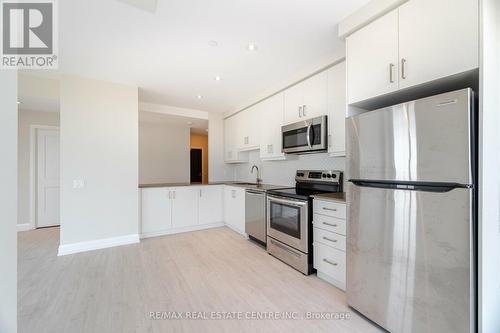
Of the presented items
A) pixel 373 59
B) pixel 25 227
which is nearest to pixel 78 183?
pixel 25 227

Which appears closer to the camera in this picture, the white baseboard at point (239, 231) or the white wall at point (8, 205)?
the white wall at point (8, 205)

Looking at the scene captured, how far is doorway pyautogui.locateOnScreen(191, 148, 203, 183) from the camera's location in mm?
8344

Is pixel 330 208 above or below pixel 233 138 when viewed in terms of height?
below

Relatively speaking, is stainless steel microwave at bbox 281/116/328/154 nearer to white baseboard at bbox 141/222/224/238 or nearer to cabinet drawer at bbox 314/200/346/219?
cabinet drawer at bbox 314/200/346/219

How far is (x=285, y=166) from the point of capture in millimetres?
3867

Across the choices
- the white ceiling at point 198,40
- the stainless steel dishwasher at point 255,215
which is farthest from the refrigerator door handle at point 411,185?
the stainless steel dishwasher at point 255,215

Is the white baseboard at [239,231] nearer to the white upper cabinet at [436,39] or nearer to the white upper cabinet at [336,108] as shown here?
the white upper cabinet at [336,108]

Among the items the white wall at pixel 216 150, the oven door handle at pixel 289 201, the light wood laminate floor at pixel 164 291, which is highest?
the white wall at pixel 216 150

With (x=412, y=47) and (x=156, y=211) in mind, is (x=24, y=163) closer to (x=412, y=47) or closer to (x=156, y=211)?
(x=156, y=211)

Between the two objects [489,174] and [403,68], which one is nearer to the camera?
[489,174]

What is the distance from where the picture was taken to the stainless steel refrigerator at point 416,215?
4.09 ft

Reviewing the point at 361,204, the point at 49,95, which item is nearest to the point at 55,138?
the point at 49,95

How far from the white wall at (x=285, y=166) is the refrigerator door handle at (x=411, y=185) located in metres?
1.17

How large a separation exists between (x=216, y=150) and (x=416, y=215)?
4.37m
